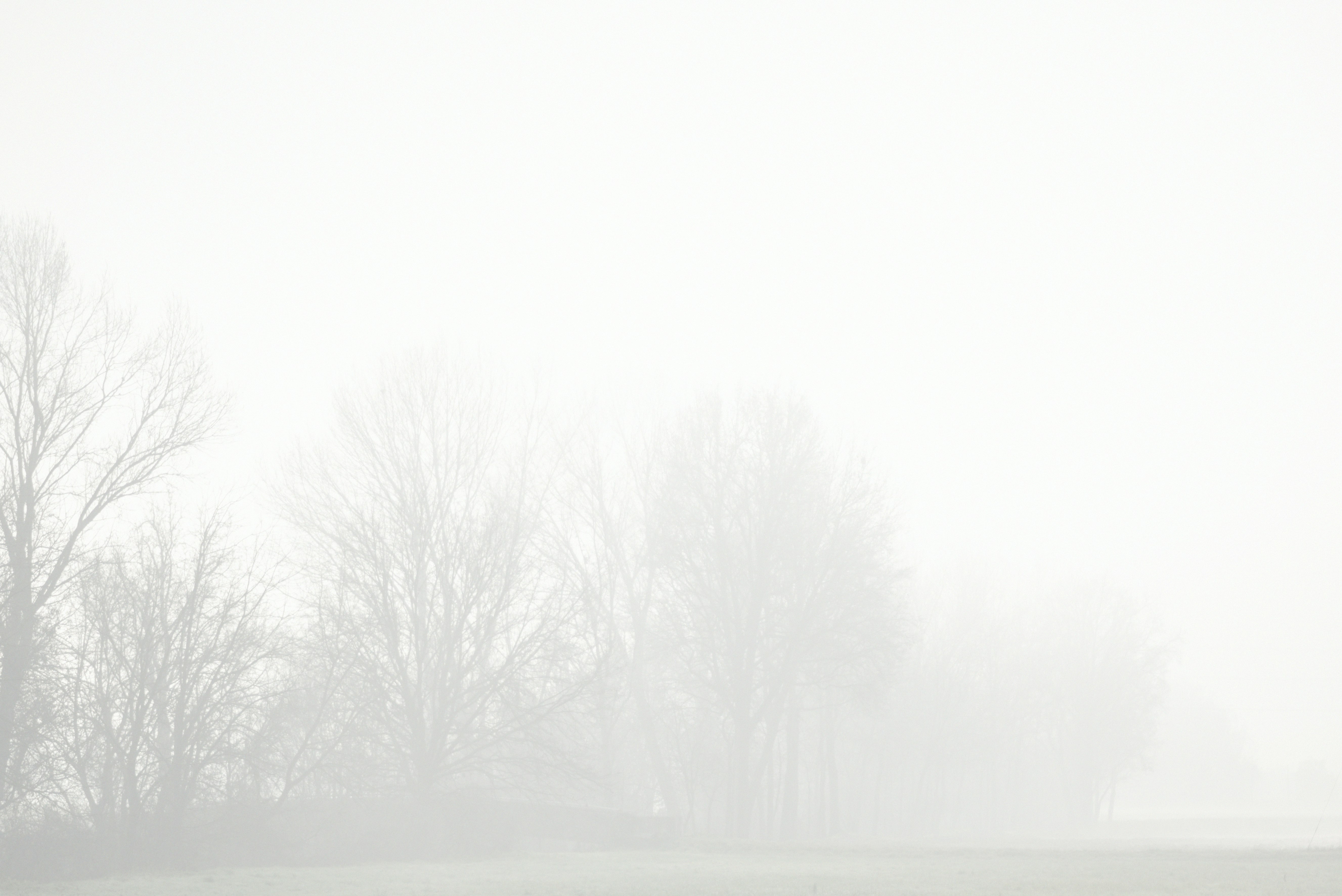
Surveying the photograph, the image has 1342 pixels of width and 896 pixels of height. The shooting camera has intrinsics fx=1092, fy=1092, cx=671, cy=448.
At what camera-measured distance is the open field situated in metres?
21.3

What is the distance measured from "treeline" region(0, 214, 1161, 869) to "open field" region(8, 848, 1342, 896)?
15.7 ft

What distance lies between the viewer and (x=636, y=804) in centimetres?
5766

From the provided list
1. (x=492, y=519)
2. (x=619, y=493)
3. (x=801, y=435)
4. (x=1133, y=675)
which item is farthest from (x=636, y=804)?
(x=1133, y=675)

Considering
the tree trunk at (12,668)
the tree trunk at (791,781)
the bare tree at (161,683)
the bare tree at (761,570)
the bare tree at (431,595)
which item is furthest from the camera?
the tree trunk at (791,781)

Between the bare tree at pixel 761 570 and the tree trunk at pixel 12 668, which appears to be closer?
the tree trunk at pixel 12 668

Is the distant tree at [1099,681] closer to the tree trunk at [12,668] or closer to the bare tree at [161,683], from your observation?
the bare tree at [161,683]

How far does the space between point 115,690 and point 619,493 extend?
29.7 metres

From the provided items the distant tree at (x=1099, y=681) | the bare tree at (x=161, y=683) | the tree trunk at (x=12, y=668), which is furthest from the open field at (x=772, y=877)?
the distant tree at (x=1099, y=681)

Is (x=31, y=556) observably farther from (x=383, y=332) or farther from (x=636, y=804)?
(x=636, y=804)

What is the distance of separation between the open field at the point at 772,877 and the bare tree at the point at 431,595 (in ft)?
15.9

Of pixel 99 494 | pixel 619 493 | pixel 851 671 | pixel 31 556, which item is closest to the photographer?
pixel 31 556

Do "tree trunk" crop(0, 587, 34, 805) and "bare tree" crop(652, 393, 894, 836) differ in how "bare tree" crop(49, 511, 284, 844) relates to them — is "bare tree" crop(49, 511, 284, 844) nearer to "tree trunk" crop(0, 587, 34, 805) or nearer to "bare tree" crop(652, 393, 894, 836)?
"tree trunk" crop(0, 587, 34, 805)

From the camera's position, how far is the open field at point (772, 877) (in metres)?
21.3

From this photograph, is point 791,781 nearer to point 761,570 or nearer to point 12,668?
point 761,570
